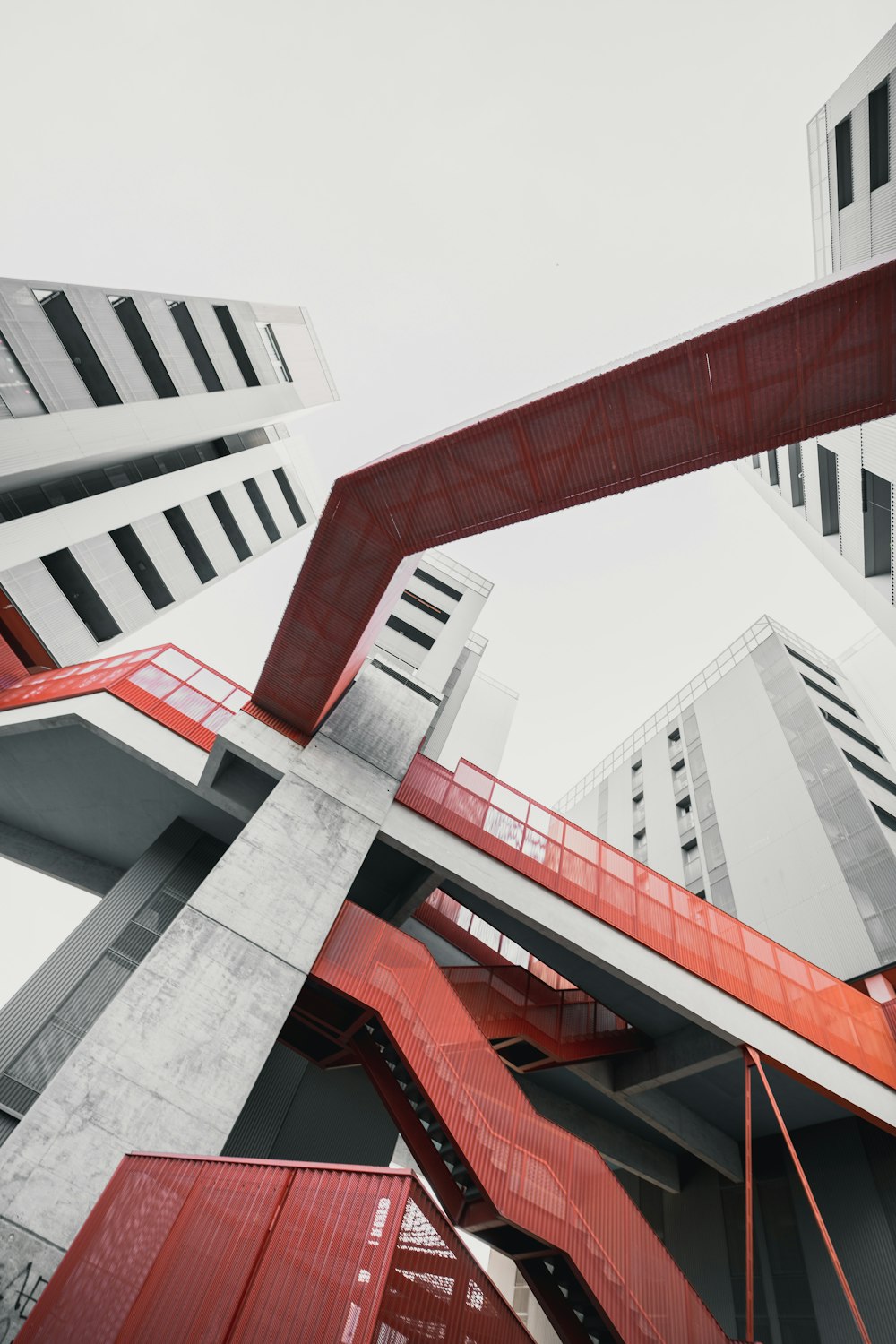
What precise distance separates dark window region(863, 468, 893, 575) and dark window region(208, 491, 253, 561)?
88.0 feet

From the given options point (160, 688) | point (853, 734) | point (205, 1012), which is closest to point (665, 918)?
point (205, 1012)

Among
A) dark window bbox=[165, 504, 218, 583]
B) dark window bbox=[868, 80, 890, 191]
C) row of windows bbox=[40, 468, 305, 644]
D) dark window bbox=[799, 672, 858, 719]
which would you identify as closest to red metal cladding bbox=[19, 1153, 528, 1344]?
row of windows bbox=[40, 468, 305, 644]

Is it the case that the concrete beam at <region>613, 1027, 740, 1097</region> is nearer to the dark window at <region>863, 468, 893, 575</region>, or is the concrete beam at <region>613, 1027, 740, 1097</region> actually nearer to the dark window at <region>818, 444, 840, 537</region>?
the dark window at <region>863, 468, 893, 575</region>

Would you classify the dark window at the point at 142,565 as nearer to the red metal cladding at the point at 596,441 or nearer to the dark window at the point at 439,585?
the dark window at the point at 439,585

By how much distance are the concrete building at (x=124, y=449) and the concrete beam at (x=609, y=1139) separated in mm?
21379

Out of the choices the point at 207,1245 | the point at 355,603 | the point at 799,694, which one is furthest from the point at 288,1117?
the point at 799,694

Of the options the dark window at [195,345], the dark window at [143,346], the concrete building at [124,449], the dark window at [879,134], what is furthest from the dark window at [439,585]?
the dark window at [879,134]

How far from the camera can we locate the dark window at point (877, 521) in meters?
19.1

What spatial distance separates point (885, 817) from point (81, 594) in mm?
32051

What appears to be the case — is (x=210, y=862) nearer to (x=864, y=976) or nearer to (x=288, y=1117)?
(x=288, y=1117)

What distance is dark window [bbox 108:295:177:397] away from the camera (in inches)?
955

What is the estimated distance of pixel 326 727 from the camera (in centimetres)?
1481

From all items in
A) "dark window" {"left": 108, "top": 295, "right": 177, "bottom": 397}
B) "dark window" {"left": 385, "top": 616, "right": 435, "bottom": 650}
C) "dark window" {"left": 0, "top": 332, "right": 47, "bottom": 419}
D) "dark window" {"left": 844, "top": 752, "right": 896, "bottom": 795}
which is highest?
"dark window" {"left": 385, "top": 616, "right": 435, "bottom": 650}

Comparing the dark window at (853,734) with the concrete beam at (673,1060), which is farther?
the dark window at (853,734)
